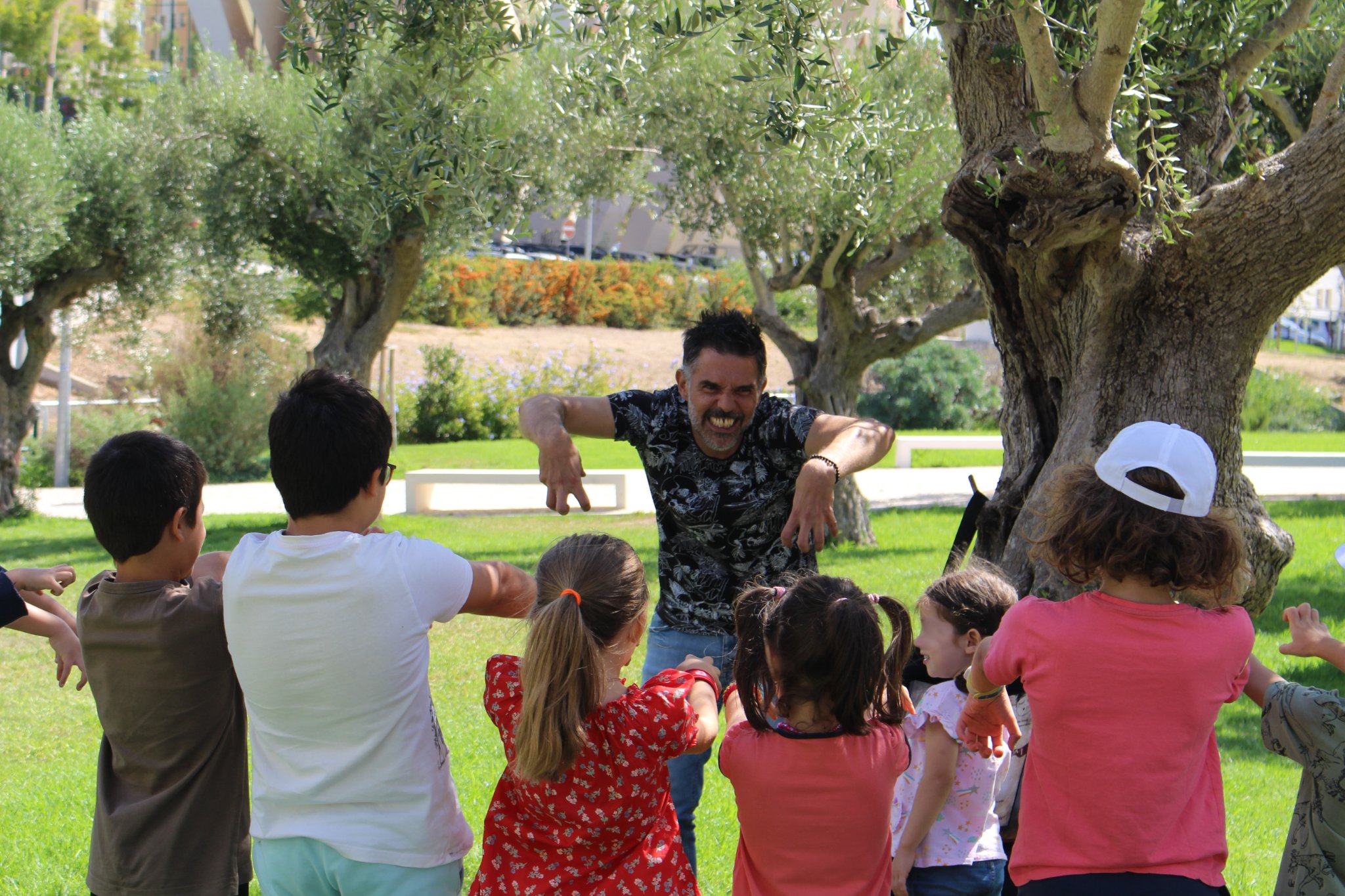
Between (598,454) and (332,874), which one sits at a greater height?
(332,874)

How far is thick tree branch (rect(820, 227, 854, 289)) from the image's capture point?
8977 mm

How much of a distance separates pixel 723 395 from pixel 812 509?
52 centimetres

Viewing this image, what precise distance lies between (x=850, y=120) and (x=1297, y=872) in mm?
2401

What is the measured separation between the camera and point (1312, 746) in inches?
94.3

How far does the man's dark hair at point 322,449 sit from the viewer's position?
2279 mm

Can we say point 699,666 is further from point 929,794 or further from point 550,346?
point 550,346

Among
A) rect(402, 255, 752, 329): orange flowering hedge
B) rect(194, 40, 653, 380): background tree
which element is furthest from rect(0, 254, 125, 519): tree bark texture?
rect(402, 255, 752, 329): orange flowering hedge

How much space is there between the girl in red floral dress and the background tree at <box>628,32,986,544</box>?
19.7ft

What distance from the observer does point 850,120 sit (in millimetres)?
3723

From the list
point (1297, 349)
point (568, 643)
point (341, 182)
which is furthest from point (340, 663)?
point (1297, 349)

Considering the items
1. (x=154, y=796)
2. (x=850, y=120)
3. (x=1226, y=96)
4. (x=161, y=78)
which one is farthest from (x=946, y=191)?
(x=161, y=78)

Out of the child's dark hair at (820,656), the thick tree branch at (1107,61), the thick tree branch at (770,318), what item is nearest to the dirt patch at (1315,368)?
the thick tree branch at (770,318)

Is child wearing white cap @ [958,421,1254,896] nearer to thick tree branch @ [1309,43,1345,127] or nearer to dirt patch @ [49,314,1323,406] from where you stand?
thick tree branch @ [1309,43,1345,127]

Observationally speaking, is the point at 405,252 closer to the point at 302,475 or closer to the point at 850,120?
the point at 850,120
